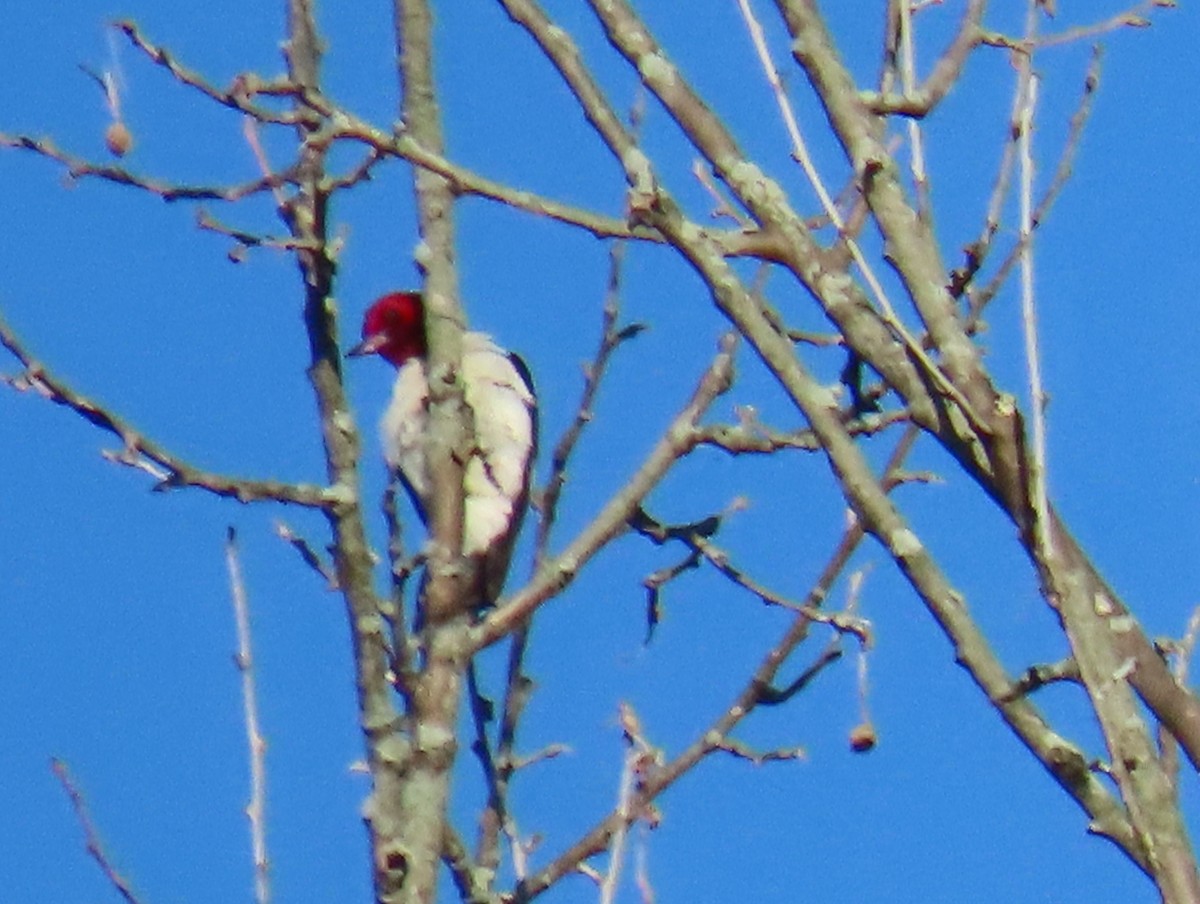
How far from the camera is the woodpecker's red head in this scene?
6.39 meters

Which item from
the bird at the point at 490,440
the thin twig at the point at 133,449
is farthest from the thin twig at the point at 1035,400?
the bird at the point at 490,440

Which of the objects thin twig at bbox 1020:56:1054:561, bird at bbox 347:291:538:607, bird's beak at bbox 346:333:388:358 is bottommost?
thin twig at bbox 1020:56:1054:561

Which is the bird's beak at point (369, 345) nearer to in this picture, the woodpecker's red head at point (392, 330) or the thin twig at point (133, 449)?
the woodpecker's red head at point (392, 330)

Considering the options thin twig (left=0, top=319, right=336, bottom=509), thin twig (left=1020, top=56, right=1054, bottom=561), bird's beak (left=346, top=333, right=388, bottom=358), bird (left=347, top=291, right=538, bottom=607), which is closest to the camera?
thin twig (left=1020, top=56, right=1054, bottom=561)

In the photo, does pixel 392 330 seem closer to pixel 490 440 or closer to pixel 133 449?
pixel 490 440

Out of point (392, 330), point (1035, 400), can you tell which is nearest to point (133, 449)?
point (1035, 400)

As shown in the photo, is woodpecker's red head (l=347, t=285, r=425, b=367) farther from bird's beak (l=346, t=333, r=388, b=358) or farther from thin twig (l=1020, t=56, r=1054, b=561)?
thin twig (l=1020, t=56, r=1054, b=561)

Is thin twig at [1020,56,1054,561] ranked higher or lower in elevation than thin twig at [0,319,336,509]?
lower

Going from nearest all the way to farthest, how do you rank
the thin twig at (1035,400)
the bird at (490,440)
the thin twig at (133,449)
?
1. the thin twig at (1035,400)
2. the thin twig at (133,449)
3. the bird at (490,440)

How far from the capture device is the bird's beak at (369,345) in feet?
21.0

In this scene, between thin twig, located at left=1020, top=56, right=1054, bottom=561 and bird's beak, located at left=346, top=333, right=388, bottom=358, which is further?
bird's beak, located at left=346, top=333, right=388, bottom=358

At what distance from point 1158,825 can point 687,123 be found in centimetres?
113

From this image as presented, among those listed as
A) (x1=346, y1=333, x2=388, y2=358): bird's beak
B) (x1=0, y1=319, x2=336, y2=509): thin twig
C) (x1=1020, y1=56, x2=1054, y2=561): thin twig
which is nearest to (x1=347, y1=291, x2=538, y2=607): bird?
(x1=346, y1=333, x2=388, y2=358): bird's beak

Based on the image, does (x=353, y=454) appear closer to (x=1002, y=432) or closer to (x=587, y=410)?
(x=587, y=410)
